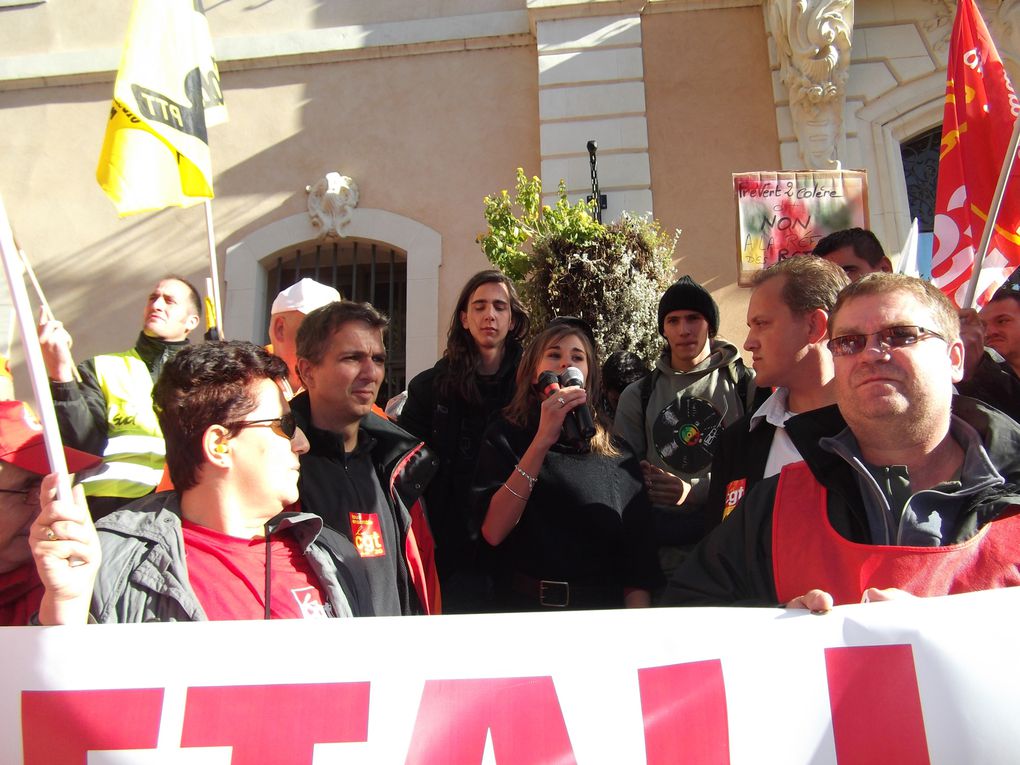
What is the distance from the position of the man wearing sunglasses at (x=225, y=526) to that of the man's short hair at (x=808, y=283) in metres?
1.64

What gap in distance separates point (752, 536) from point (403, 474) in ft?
4.04

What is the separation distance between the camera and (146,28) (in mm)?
4480

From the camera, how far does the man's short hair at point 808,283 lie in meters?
3.14

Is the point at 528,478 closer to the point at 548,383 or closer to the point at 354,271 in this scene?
the point at 548,383

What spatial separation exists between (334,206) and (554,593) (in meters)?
7.05

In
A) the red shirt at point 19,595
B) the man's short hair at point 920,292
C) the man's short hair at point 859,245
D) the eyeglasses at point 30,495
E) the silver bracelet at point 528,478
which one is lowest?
the red shirt at point 19,595

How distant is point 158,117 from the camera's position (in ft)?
14.4

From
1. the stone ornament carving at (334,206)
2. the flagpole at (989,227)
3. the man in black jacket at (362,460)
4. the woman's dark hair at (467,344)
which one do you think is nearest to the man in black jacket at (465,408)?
the woman's dark hair at (467,344)

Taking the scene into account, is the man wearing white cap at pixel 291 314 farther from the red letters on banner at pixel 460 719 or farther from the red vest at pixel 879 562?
the red vest at pixel 879 562

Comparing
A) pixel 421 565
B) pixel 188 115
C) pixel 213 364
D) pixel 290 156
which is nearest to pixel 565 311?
pixel 188 115

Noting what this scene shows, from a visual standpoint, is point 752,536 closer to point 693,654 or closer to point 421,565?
point 693,654

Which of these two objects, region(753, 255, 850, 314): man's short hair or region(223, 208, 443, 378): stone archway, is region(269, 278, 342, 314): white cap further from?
region(223, 208, 443, 378): stone archway

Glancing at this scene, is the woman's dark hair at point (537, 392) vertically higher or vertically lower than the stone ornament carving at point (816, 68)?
lower

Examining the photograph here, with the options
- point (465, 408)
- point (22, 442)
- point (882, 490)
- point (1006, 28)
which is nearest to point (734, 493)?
point (882, 490)
